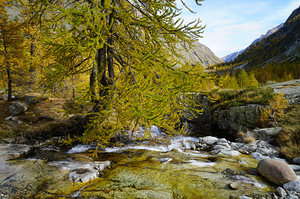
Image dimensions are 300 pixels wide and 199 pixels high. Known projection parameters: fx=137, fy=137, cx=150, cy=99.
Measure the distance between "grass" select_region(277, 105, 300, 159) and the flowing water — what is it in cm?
147

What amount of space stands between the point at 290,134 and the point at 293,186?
3.78 metres

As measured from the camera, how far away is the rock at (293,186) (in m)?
3.07

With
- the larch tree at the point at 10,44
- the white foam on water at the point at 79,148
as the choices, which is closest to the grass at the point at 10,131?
the white foam on water at the point at 79,148

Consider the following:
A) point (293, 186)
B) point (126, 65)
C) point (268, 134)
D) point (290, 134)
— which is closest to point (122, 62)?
point (126, 65)

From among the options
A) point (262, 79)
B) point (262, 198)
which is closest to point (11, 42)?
point (262, 198)

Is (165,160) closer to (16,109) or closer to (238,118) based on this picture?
(238,118)

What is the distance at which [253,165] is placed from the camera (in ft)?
14.8

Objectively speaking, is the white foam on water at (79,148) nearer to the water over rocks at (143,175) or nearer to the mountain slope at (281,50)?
the water over rocks at (143,175)

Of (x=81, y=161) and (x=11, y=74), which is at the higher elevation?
(x=11, y=74)

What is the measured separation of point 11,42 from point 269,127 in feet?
51.8

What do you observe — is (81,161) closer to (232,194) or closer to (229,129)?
(232,194)

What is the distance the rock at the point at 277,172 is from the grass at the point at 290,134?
1.96 metres

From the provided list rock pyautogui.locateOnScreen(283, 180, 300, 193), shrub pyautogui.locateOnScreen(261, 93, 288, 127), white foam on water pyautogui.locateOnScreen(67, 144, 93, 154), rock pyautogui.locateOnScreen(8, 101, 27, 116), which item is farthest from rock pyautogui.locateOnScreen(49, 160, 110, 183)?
shrub pyautogui.locateOnScreen(261, 93, 288, 127)

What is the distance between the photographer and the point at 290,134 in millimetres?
5770
